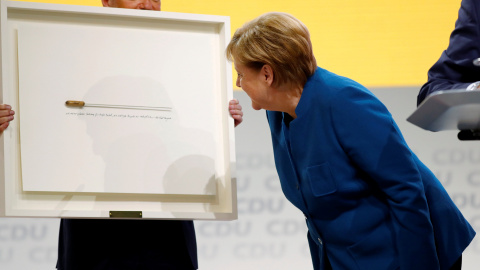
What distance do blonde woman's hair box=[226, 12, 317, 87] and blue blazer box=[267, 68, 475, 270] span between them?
0.05 meters

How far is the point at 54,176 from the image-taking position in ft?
6.59

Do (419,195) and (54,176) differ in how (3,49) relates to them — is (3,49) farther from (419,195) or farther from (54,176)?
(419,195)

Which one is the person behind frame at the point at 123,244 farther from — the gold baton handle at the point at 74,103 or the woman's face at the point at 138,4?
the woman's face at the point at 138,4

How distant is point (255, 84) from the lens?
1812mm

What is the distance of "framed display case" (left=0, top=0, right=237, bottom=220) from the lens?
6.59 ft

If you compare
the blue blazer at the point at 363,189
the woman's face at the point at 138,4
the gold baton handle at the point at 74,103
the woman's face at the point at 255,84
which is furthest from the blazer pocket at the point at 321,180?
the woman's face at the point at 138,4

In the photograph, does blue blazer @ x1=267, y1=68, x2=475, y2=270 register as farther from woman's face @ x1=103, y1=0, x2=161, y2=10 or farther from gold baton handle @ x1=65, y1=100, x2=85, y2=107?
woman's face @ x1=103, y1=0, x2=161, y2=10


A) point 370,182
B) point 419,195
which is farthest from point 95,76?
point 419,195

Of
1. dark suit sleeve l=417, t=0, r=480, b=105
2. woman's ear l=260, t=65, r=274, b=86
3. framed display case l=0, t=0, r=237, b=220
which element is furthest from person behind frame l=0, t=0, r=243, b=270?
dark suit sleeve l=417, t=0, r=480, b=105

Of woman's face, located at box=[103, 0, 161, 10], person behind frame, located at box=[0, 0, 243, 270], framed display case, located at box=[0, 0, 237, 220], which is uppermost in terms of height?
woman's face, located at box=[103, 0, 161, 10]

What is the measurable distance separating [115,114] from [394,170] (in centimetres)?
89

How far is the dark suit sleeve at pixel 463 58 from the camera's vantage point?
5.65 feet

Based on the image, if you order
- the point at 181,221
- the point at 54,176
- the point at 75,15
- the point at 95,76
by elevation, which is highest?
the point at 75,15

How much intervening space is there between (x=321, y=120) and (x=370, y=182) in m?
0.20
